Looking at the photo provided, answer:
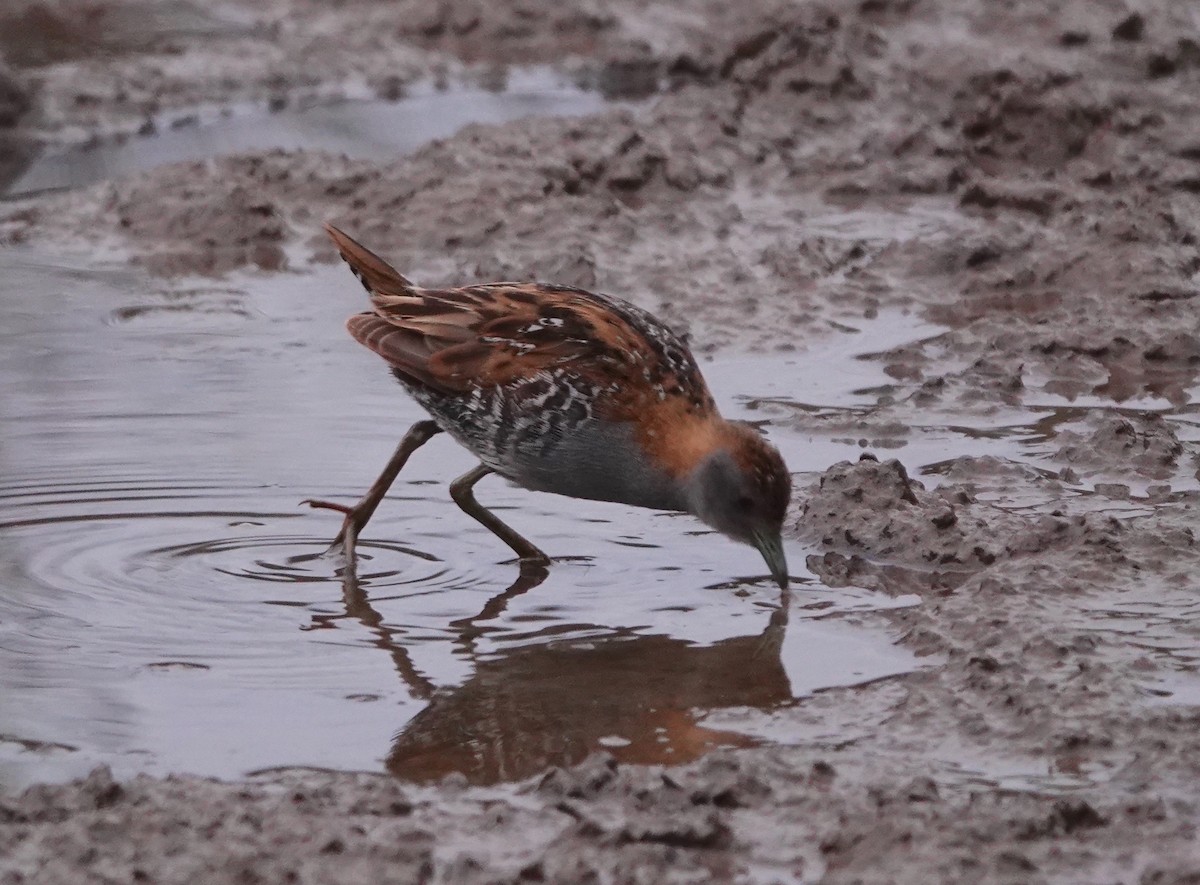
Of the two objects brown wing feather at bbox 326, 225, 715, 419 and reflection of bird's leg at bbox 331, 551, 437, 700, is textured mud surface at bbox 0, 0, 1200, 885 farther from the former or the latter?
brown wing feather at bbox 326, 225, 715, 419

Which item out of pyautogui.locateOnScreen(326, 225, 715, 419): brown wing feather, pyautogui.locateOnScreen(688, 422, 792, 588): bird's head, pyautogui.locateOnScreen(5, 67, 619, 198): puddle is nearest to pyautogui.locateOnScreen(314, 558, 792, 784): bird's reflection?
pyautogui.locateOnScreen(688, 422, 792, 588): bird's head

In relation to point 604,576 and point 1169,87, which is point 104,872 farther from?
point 1169,87

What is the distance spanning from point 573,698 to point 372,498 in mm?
1423

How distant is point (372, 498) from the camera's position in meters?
6.58

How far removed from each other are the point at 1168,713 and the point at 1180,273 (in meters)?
4.07

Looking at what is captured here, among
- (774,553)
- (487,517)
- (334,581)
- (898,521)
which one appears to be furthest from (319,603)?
(898,521)

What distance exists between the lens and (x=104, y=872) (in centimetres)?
423

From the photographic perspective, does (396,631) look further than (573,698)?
Yes

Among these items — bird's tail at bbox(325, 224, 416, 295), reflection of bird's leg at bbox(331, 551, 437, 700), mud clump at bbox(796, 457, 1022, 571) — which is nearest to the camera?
reflection of bird's leg at bbox(331, 551, 437, 700)

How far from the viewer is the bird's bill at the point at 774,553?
20.0 ft

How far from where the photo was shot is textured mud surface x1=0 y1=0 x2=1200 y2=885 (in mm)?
4418

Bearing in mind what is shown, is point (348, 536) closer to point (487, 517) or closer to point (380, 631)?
point (487, 517)

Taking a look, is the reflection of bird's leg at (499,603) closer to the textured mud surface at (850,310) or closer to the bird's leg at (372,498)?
the bird's leg at (372,498)

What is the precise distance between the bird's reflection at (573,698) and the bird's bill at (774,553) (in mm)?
83
